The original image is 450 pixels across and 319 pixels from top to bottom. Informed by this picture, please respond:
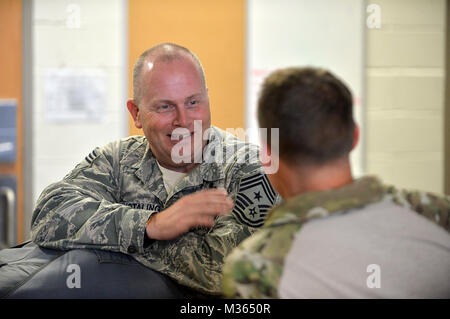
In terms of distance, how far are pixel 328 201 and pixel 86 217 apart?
2.32 ft

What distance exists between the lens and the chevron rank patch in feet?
4.46

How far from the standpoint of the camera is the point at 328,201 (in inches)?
36.5

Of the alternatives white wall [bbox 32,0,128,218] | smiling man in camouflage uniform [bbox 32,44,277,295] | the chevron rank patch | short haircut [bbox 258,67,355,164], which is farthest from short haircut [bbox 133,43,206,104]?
white wall [bbox 32,0,128,218]

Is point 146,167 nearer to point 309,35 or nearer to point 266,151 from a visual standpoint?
point 266,151

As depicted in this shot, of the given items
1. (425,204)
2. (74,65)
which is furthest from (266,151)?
(74,65)

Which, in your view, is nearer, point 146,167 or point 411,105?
point 146,167

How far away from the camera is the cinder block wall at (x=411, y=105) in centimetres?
293

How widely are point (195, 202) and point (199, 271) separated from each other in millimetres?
239

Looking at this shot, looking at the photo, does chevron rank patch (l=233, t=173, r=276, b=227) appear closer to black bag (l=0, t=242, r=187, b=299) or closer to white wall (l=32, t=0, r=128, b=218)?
black bag (l=0, t=242, r=187, b=299)

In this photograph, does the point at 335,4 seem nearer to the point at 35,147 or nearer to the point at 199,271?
the point at 35,147

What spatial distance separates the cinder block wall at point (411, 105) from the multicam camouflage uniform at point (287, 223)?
6.70ft

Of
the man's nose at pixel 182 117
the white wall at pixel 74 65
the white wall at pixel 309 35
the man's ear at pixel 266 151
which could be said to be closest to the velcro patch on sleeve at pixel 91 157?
the man's nose at pixel 182 117
